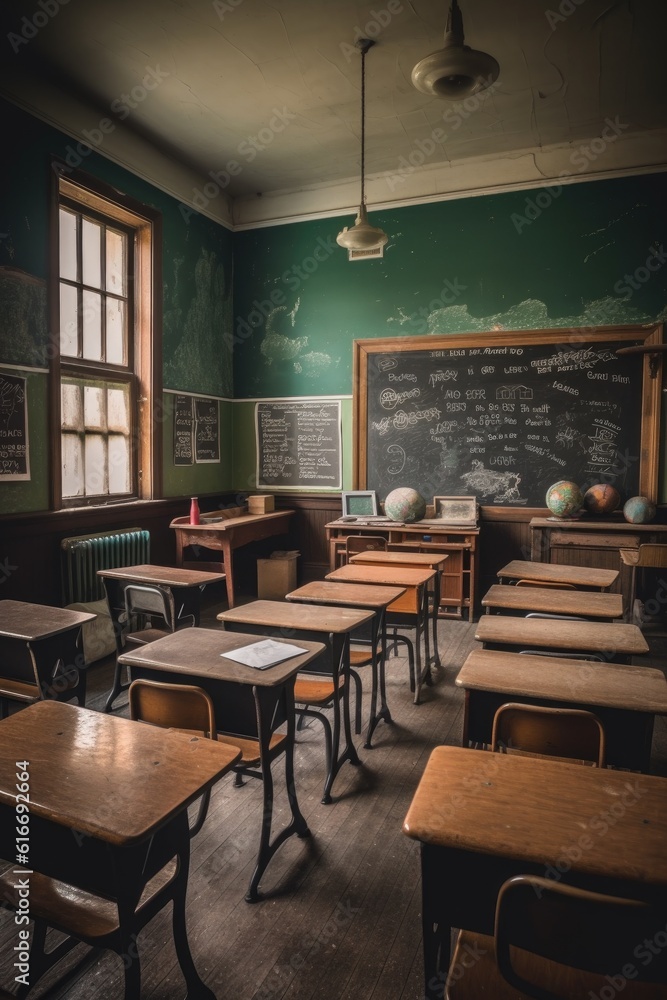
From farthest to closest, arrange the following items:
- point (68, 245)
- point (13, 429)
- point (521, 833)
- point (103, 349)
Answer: point (103, 349) → point (68, 245) → point (13, 429) → point (521, 833)

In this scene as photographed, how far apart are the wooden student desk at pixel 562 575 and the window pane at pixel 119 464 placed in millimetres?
2910

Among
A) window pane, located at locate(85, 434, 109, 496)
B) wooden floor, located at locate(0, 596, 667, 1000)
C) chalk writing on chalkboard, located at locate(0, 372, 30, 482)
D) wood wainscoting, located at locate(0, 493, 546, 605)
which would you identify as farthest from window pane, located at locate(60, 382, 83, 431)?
wooden floor, located at locate(0, 596, 667, 1000)

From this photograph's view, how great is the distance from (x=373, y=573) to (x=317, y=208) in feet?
12.8

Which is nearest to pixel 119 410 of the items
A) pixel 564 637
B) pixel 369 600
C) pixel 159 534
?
pixel 159 534

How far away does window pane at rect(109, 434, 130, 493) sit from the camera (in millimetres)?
4753

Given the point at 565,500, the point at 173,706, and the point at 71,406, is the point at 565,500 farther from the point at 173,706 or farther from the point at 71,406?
the point at 173,706

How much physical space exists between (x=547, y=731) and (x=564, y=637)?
0.68m

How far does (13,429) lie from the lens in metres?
3.75

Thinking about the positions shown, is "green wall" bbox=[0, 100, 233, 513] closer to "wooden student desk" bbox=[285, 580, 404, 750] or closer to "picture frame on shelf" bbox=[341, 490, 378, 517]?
"picture frame on shelf" bbox=[341, 490, 378, 517]

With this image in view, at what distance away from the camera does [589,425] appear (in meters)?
5.18

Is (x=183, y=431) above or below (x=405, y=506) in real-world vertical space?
above

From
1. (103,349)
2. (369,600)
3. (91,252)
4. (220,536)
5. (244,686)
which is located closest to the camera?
(244,686)

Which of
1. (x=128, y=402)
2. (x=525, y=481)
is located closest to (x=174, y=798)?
(x=128, y=402)

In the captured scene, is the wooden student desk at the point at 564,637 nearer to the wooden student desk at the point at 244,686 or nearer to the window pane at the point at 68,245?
the wooden student desk at the point at 244,686
